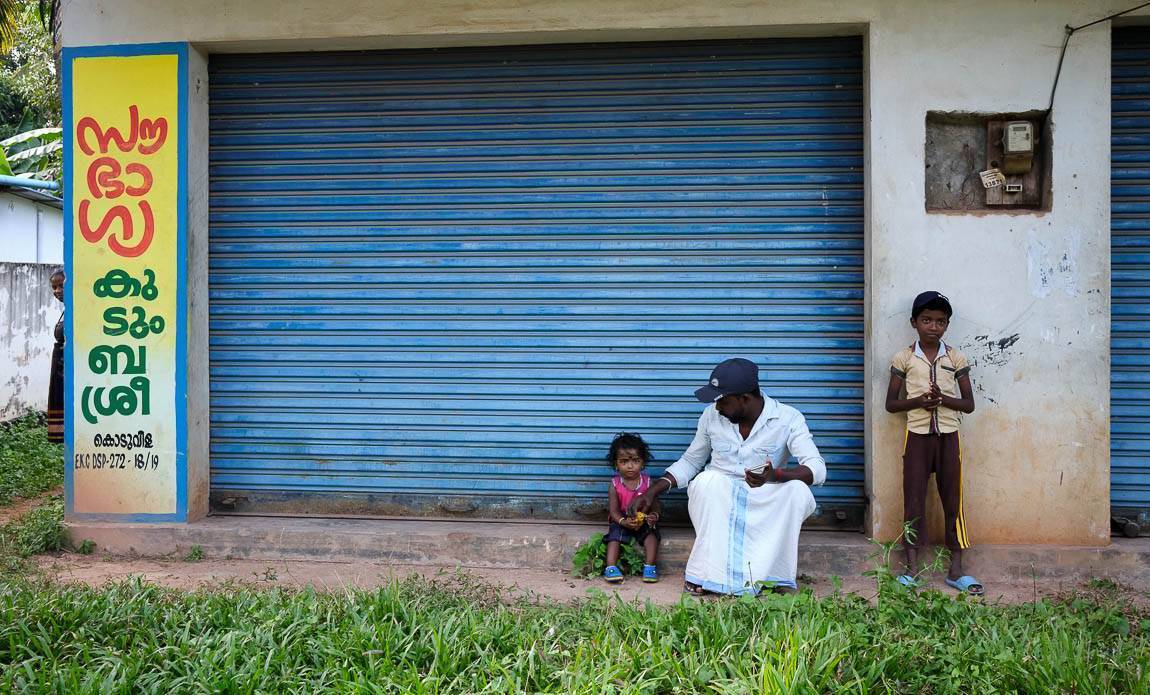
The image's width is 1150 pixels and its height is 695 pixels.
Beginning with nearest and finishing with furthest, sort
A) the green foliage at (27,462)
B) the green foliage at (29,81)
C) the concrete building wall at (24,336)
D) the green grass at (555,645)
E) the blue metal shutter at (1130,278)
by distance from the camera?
the green grass at (555,645), the blue metal shutter at (1130,278), the green foliage at (27,462), the concrete building wall at (24,336), the green foliage at (29,81)

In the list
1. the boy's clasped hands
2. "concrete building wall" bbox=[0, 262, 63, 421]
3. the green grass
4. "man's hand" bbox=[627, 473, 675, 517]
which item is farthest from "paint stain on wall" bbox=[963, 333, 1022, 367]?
"concrete building wall" bbox=[0, 262, 63, 421]

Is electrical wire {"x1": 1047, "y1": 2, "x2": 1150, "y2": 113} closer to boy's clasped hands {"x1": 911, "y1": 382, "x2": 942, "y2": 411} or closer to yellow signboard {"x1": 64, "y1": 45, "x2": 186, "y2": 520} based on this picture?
boy's clasped hands {"x1": 911, "y1": 382, "x2": 942, "y2": 411}

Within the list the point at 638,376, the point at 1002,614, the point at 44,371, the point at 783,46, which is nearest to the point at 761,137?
the point at 783,46

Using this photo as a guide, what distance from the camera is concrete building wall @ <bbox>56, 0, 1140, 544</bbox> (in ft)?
16.6

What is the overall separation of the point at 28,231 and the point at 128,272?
10595 millimetres

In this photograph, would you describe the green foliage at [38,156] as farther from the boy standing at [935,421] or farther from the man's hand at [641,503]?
the boy standing at [935,421]

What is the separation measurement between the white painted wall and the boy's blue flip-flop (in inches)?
515

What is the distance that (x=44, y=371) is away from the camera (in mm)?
11938

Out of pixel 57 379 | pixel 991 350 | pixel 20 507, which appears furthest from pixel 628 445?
pixel 20 507

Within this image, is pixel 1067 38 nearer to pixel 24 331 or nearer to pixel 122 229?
pixel 122 229

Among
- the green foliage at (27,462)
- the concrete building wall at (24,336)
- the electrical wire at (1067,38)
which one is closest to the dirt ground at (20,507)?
the green foliage at (27,462)

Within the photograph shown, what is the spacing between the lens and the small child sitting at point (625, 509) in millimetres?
5090

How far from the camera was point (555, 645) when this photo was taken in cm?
345

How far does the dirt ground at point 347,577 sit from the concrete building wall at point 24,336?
6727mm
